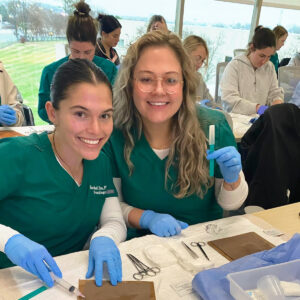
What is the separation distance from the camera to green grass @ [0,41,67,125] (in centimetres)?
391

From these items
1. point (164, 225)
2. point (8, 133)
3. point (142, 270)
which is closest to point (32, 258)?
point (142, 270)

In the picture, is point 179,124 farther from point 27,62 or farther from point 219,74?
point 27,62

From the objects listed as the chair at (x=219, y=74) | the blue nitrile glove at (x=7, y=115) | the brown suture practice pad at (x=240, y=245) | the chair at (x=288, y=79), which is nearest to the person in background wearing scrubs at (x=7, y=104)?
the blue nitrile glove at (x=7, y=115)

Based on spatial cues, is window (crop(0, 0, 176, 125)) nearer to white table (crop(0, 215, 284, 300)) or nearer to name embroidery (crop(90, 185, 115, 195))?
name embroidery (crop(90, 185, 115, 195))

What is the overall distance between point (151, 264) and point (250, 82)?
8.82ft

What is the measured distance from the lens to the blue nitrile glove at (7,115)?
211cm

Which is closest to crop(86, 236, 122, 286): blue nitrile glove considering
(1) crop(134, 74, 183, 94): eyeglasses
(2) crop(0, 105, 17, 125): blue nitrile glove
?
(1) crop(134, 74, 183, 94): eyeglasses

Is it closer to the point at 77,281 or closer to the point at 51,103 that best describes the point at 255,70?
the point at 51,103

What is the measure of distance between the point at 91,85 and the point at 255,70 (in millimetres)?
2560

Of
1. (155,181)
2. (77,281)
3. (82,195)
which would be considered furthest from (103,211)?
(77,281)

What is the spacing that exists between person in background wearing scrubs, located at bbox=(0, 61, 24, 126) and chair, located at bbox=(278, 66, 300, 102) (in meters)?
2.85

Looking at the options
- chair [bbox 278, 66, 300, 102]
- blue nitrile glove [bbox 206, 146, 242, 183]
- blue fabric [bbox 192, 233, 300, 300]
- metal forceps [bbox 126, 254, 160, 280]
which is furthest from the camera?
chair [bbox 278, 66, 300, 102]

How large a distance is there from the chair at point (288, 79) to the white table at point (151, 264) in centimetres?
289

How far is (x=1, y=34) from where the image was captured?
376 cm
